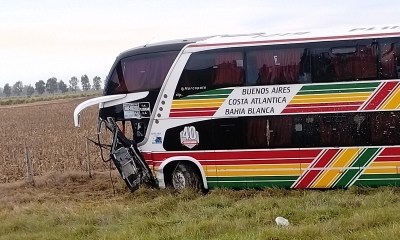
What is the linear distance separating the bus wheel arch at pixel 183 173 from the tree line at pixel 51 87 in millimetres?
112471

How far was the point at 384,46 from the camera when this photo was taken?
8.98 m

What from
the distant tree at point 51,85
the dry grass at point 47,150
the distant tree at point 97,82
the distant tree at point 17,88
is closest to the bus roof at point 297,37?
the dry grass at point 47,150

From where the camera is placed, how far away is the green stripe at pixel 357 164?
30.2 feet

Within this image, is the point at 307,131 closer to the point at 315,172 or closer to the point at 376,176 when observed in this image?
the point at 315,172

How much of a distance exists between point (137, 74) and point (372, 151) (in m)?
4.80

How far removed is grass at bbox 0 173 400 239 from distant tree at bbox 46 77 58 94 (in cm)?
11133

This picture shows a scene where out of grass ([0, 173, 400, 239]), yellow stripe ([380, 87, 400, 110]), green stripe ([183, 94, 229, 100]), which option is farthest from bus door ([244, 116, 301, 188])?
yellow stripe ([380, 87, 400, 110])

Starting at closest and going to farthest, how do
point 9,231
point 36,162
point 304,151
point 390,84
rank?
point 9,231, point 390,84, point 304,151, point 36,162

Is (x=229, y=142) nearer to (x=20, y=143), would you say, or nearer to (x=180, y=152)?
(x=180, y=152)

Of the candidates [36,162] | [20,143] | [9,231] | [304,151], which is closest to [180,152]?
[304,151]

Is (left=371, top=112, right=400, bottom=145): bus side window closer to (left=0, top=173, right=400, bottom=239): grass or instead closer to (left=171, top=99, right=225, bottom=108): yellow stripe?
(left=0, top=173, right=400, bottom=239): grass

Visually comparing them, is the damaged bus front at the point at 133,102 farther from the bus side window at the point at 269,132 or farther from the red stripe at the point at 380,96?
the red stripe at the point at 380,96

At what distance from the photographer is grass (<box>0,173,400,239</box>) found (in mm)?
6336

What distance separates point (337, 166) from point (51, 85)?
115 metres
